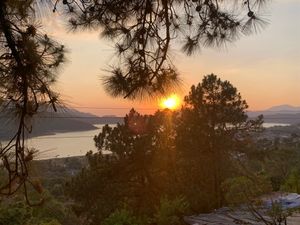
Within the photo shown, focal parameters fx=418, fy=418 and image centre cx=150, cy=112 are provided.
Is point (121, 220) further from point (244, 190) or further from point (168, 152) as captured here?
point (168, 152)

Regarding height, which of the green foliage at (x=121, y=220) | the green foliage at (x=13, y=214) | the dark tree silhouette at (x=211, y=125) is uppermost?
the dark tree silhouette at (x=211, y=125)

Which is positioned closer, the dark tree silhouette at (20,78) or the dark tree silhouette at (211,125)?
the dark tree silhouette at (20,78)

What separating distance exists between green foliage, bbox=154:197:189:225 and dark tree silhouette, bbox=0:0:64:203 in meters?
9.33

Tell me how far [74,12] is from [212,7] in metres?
1.05

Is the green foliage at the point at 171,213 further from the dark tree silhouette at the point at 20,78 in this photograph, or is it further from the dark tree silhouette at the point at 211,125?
the dark tree silhouette at the point at 20,78

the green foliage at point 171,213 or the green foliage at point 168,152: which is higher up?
the green foliage at point 168,152

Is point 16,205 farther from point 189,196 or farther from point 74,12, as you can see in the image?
point 74,12

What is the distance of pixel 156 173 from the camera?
1519cm

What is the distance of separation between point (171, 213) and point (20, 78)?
32.5 ft

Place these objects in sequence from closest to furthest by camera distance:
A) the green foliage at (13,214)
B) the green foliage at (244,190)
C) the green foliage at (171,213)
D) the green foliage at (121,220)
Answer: the green foliage at (13,214), the green foliage at (244,190), the green foliage at (121,220), the green foliage at (171,213)

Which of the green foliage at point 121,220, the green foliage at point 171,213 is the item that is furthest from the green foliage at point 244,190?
the green foliage at point 121,220

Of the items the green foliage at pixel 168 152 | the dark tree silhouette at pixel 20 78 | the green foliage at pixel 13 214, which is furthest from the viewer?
the green foliage at pixel 168 152

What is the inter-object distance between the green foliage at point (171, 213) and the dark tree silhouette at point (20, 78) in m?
9.33

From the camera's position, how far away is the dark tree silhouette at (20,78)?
205cm
